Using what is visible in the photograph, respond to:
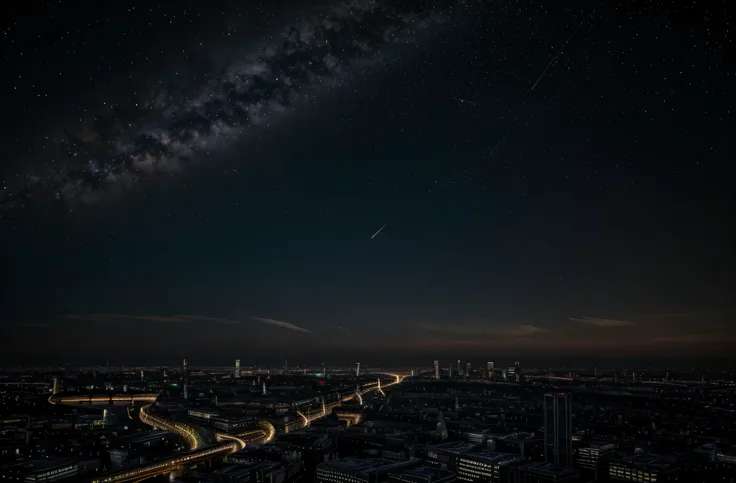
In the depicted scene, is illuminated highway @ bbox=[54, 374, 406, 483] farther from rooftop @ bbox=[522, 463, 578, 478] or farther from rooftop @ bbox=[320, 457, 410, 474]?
rooftop @ bbox=[522, 463, 578, 478]

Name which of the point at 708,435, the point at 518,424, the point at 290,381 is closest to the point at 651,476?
the point at 708,435

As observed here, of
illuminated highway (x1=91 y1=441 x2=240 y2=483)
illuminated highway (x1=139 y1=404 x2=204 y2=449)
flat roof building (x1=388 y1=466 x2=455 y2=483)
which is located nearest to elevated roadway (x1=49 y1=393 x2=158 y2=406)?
illuminated highway (x1=139 y1=404 x2=204 y2=449)

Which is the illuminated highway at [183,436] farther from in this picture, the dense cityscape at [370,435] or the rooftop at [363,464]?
the rooftop at [363,464]

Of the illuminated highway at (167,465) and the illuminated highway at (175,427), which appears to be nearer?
the illuminated highway at (167,465)

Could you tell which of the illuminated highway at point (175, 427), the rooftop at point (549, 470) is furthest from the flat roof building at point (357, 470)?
the illuminated highway at point (175, 427)

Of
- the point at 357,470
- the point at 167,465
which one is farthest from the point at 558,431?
the point at 167,465

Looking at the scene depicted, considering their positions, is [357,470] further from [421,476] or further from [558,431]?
[558,431]
